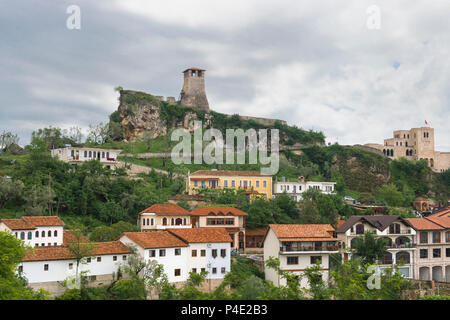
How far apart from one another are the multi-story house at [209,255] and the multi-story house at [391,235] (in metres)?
15.1

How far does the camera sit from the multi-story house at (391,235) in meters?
49.3

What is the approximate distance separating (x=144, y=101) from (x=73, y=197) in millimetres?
43296

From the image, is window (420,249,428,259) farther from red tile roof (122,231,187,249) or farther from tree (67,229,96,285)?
tree (67,229,96,285)

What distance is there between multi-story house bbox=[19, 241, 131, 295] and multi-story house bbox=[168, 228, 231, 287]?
18.3 ft

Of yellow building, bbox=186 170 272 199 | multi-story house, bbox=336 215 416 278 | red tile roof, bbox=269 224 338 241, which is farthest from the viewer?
yellow building, bbox=186 170 272 199

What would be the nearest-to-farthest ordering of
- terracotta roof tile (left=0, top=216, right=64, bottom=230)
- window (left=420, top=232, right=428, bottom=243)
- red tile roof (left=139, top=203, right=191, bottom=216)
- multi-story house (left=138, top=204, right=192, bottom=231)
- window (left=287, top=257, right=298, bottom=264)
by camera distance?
terracotta roof tile (left=0, top=216, right=64, bottom=230)
window (left=287, top=257, right=298, bottom=264)
multi-story house (left=138, top=204, right=192, bottom=231)
red tile roof (left=139, top=203, right=191, bottom=216)
window (left=420, top=232, right=428, bottom=243)

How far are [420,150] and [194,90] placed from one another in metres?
56.5

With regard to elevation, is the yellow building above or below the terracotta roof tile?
above

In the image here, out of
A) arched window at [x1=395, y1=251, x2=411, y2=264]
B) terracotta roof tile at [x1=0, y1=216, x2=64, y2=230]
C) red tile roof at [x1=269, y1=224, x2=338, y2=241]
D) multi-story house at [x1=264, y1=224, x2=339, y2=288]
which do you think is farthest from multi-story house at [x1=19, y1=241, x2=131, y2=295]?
arched window at [x1=395, y1=251, x2=411, y2=264]

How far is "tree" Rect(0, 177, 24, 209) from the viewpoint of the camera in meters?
48.8

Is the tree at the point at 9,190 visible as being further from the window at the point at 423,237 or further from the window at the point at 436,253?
the window at the point at 436,253

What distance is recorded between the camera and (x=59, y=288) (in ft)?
112

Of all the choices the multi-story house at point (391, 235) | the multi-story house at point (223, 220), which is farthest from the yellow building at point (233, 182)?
the multi-story house at point (391, 235)

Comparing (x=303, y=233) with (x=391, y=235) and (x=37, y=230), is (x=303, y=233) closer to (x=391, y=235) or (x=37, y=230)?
(x=391, y=235)
